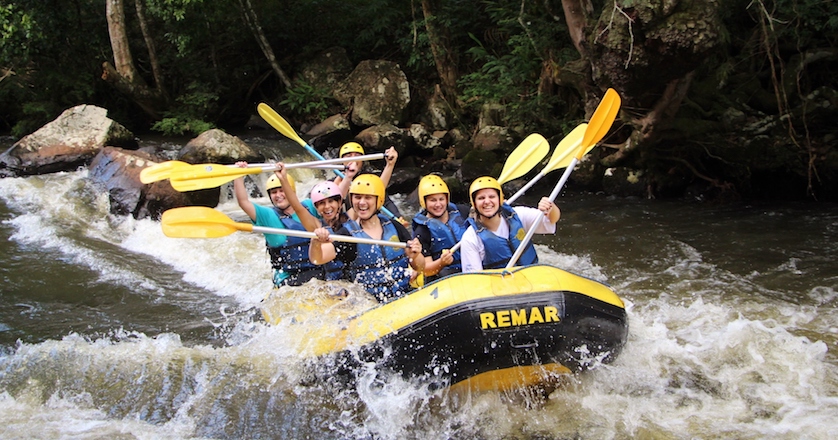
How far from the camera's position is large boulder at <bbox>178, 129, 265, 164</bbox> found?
29.0 feet

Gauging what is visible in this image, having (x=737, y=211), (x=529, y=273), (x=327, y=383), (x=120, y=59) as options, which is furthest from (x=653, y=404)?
(x=120, y=59)

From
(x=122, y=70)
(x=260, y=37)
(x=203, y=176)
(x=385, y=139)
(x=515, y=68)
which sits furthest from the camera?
(x=260, y=37)

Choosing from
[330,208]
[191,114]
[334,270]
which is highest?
[191,114]

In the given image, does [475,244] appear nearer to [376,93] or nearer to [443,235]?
[443,235]

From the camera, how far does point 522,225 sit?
4000 millimetres

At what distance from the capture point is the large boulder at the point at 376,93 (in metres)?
11.2

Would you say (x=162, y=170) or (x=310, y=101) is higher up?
(x=310, y=101)

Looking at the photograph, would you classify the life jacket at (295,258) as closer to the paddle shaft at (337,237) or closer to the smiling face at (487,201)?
the paddle shaft at (337,237)

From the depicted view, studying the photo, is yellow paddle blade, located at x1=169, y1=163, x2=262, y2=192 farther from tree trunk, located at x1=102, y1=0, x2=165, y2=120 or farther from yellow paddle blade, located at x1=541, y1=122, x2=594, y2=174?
tree trunk, located at x1=102, y1=0, x2=165, y2=120

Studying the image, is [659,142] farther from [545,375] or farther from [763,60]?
[545,375]

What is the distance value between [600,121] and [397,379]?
222 cm

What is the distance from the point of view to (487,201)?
3.81m

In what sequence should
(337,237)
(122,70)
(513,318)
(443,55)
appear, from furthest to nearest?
(122,70), (443,55), (337,237), (513,318)

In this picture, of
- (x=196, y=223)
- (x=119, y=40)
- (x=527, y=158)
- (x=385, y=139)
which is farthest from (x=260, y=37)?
(x=196, y=223)
